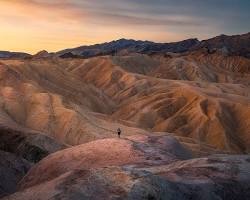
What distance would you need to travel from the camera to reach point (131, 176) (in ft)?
40.3

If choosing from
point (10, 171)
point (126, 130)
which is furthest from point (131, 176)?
point (126, 130)

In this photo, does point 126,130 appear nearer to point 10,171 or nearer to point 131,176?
point 10,171

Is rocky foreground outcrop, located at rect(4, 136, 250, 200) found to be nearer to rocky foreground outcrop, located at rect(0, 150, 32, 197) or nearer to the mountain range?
the mountain range

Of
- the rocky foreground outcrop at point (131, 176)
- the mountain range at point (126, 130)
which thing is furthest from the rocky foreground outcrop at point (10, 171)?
the rocky foreground outcrop at point (131, 176)

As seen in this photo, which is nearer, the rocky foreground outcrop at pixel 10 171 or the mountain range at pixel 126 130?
the mountain range at pixel 126 130

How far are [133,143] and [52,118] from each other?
37917mm

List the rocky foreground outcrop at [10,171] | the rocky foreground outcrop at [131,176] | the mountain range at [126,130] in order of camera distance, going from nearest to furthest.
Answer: the rocky foreground outcrop at [131,176] → the mountain range at [126,130] → the rocky foreground outcrop at [10,171]

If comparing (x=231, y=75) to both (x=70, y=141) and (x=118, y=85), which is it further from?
(x=70, y=141)

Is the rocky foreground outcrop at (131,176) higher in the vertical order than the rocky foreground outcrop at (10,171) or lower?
higher

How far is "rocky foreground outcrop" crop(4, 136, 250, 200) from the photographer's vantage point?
11.9 m

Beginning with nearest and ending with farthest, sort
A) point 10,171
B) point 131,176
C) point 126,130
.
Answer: point 131,176, point 10,171, point 126,130

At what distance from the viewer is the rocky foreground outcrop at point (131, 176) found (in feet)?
38.9

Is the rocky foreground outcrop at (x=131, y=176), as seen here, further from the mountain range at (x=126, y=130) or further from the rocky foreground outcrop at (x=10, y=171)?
the rocky foreground outcrop at (x=10, y=171)

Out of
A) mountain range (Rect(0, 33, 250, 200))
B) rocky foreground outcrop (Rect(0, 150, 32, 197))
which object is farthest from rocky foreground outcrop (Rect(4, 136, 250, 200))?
rocky foreground outcrop (Rect(0, 150, 32, 197))
